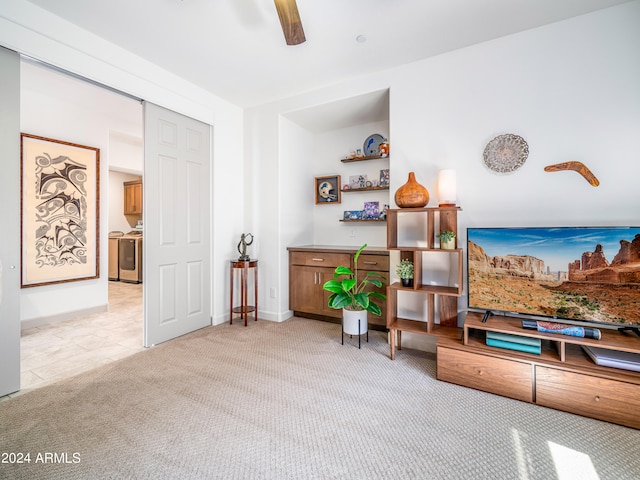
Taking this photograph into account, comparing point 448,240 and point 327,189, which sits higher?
point 327,189

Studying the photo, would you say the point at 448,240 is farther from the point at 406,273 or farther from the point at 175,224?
the point at 175,224

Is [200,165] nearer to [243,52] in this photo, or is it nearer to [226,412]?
[243,52]

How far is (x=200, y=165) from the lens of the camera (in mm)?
3361

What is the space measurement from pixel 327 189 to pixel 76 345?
3295mm

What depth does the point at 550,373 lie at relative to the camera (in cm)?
188

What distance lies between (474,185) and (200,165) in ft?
9.25

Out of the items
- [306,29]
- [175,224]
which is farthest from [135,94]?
[306,29]

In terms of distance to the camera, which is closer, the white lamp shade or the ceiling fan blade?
the ceiling fan blade

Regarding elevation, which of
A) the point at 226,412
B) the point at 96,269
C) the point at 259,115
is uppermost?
the point at 259,115

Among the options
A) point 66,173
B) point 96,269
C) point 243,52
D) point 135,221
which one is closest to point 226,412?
point 243,52

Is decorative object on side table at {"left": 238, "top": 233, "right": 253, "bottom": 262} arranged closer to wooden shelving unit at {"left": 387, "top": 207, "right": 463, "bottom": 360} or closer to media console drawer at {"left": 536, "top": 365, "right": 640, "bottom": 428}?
wooden shelving unit at {"left": 387, "top": 207, "right": 463, "bottom": 360}

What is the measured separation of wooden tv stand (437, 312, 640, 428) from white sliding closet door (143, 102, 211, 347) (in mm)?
2554

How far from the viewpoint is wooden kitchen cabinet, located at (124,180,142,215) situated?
660 cm

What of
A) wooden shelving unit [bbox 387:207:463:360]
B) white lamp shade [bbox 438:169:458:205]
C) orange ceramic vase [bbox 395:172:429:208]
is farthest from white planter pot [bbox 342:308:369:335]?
white lamp shade [bbox 438:169:458:205]
